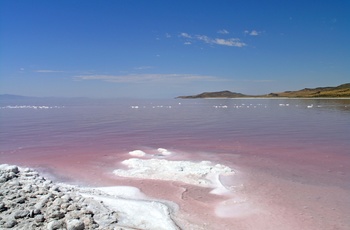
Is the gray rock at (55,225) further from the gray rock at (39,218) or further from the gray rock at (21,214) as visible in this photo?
the gray rock at (21,214)

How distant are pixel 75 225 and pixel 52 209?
3.68ft

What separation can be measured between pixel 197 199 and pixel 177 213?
116 centimetres

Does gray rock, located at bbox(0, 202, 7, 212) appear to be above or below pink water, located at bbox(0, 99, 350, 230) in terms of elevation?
above

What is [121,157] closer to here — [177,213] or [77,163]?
[77,163]

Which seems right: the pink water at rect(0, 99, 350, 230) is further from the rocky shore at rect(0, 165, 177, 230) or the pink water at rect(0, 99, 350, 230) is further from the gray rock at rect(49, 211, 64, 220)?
the gray rock at rect(49, 211, 64, 220)

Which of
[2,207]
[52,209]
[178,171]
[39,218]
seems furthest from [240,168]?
[2,207]

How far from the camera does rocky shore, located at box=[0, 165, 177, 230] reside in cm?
631

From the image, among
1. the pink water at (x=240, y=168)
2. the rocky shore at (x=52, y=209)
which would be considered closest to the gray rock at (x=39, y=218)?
the rocky shore at (x=52, y=209)


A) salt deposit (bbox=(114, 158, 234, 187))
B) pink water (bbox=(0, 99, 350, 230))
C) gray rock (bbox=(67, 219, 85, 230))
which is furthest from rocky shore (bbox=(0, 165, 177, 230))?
salt deposit (bbox=(114, 158, 234, 187))

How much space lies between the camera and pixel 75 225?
6.07m

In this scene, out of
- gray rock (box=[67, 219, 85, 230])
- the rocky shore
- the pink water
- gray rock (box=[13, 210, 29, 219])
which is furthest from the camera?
the pink water

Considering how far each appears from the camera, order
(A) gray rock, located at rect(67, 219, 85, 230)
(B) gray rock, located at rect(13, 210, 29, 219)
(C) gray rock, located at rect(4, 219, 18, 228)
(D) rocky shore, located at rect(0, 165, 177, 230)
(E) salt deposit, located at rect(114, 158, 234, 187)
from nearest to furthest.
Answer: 1. (A) gray rock, located at rect(67, 219, 85, 230)
2. (C) gray rock, located at rect(4, 219, 18, 228)
3. (D) rocky shore, located at rect(0, 165, 177, 230)
4. (B) gray rock, located at rect(13, 210, 29, 219)
5. (E) salt deposit, located at rect(114, 158, 234, 187)

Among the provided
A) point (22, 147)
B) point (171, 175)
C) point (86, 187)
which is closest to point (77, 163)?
point (86, 187)

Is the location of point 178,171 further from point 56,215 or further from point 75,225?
point 75,225
